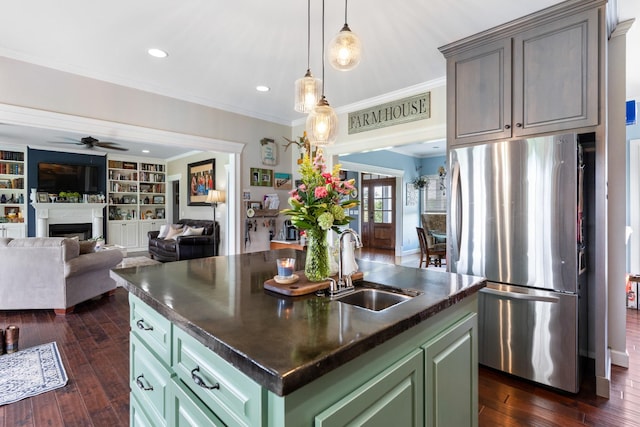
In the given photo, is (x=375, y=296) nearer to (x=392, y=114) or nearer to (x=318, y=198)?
(x=318, y=198)

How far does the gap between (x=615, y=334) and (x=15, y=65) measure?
5.57 metres

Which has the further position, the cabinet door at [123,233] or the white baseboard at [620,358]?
the cabinet door at [123,233]

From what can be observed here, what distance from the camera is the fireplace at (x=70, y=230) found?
748cm

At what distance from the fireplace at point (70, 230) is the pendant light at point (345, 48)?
841 centimetres

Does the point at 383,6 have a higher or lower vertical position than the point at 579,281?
higher

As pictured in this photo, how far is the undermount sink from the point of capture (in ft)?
4.79

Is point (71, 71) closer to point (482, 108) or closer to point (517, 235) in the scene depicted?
point (482, 108)

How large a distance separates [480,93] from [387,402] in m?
2.41

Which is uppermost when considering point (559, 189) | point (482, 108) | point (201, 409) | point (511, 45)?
point (511, 45)

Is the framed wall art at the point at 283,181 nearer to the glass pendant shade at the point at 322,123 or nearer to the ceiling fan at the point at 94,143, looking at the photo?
the glass pendant shade at the point at 322,123

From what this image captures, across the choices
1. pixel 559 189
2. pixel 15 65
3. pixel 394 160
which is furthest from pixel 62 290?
pixel 394 160

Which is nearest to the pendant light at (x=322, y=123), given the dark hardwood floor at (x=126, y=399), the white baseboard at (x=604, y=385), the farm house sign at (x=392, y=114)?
the farm house sign at (x=392, y=114)

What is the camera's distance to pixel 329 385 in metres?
0.85

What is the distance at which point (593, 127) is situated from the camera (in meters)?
2.04
